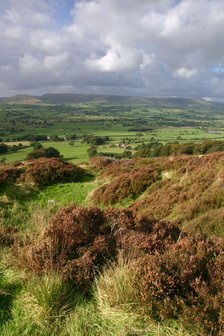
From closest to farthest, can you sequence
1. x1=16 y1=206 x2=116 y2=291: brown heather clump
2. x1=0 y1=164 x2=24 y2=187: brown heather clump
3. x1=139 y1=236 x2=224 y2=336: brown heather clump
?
1. x1=139 y1=236 x2=224 y2=336: brown heather clump
2. x1=16 y1=206 x2=116 y2=291: brown heather clump
3. x1=0 y1=164 x2=24 y2=187: brown heather clump

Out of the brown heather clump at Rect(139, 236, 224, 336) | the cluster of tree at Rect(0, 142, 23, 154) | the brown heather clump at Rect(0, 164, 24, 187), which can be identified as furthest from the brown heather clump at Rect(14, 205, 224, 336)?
the cluster of tree at Rect(0, 142, 23, 154)

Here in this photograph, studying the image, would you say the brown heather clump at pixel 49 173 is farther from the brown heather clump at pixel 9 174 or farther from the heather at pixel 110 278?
the heather at pixel 110 278

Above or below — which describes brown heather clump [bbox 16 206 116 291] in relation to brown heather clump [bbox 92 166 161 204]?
above

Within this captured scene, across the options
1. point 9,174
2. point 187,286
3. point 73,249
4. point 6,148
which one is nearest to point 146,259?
point 187,286

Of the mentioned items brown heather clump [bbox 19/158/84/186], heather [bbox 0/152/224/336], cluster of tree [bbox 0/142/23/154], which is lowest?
cluster of tree [bbox 0/142/23/154]

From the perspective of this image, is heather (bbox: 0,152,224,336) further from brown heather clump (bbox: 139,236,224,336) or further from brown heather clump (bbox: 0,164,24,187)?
brown heather clump (bbox: 0,164,24,187)

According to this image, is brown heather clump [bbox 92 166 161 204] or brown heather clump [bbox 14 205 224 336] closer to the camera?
brown heather clump [bbox 14 205 224 336]

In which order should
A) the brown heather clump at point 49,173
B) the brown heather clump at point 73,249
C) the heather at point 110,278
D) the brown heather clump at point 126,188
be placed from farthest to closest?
the brown heather clump at point 49,173
the brown heather clump at point 126,188
the brown heather clump at point 73,249
the heather at point 110,278

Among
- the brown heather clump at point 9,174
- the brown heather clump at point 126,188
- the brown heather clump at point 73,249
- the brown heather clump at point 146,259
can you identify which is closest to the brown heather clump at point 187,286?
the brown heather clump at point 146,259

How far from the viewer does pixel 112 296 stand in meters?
4.05

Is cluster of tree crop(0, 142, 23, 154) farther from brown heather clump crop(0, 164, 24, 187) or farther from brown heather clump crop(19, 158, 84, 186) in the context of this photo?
brown heather clump crop(0, 164, 24, 187)

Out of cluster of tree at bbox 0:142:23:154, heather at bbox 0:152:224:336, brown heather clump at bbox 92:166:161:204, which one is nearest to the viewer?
heather at bbox 0:152:224:336

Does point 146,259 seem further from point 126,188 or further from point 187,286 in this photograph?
point 126,188

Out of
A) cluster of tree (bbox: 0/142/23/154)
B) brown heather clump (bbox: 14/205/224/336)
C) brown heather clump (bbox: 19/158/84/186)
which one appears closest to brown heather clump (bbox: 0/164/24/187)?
brown heather clump (bbox: 19/158/84/186)
